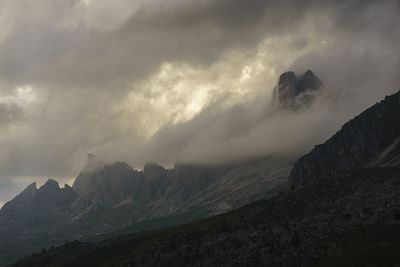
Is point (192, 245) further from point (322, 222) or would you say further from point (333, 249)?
point (333, 249)

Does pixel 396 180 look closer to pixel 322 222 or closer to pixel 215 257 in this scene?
pixel 322 222

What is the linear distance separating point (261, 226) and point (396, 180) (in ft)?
227

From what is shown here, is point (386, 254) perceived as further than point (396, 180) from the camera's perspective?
No

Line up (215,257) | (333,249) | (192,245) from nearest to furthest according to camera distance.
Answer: (333,249) < (215,257) < (192,245)

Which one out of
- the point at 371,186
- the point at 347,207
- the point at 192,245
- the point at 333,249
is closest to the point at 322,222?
the point at 347,207

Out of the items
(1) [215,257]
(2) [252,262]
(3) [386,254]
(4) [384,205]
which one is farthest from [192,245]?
(3) [386,254]

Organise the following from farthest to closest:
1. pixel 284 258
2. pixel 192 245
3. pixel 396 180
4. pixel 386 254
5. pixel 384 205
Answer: pixel 192 245
pixel 396 180
pixel 384 205
pixel 284 258
pixel 386 254

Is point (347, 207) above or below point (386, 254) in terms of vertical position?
above

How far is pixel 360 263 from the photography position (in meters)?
113

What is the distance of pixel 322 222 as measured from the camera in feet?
538

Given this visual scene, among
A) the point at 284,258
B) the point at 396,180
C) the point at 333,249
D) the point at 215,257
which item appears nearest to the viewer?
the point at 333,249

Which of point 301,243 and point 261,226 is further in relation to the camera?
point 261,226

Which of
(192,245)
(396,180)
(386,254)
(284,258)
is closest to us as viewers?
(386,254)

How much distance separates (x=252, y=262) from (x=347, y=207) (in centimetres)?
5428
